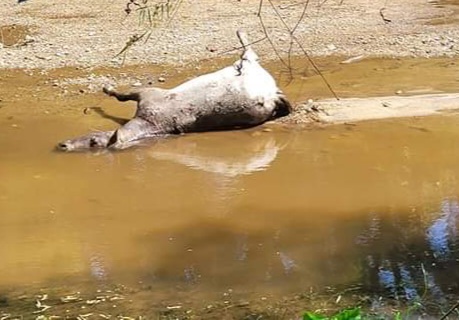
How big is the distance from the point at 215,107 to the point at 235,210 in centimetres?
206

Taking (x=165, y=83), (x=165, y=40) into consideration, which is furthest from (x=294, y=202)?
(x=165, y=40)

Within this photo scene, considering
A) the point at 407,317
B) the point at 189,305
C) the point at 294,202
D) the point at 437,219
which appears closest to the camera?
the point at 407,317

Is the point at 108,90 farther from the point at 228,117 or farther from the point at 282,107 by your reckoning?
the point at 282,107

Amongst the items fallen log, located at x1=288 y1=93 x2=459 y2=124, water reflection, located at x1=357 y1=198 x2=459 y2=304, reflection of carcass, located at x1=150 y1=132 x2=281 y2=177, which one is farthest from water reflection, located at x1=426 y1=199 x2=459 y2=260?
fallen log, located at x1=288 y1=93 x2=459 y2=124

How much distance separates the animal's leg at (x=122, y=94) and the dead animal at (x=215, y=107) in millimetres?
158

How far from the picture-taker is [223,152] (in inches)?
295

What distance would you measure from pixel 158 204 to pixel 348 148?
172cm

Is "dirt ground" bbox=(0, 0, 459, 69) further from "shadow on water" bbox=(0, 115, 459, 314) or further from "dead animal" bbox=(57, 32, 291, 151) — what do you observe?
"shadow on water" bbox=(0, 115, 459, 314)

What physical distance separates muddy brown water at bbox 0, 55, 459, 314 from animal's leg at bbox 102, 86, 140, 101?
0.17 meters

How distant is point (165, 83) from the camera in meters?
9.77

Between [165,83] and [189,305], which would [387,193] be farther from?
[165,83]

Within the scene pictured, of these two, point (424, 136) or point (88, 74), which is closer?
point (424, 136)

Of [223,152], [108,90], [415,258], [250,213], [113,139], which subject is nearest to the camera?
[415,258]

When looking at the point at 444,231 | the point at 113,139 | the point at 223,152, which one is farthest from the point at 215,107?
the point at 444,231
